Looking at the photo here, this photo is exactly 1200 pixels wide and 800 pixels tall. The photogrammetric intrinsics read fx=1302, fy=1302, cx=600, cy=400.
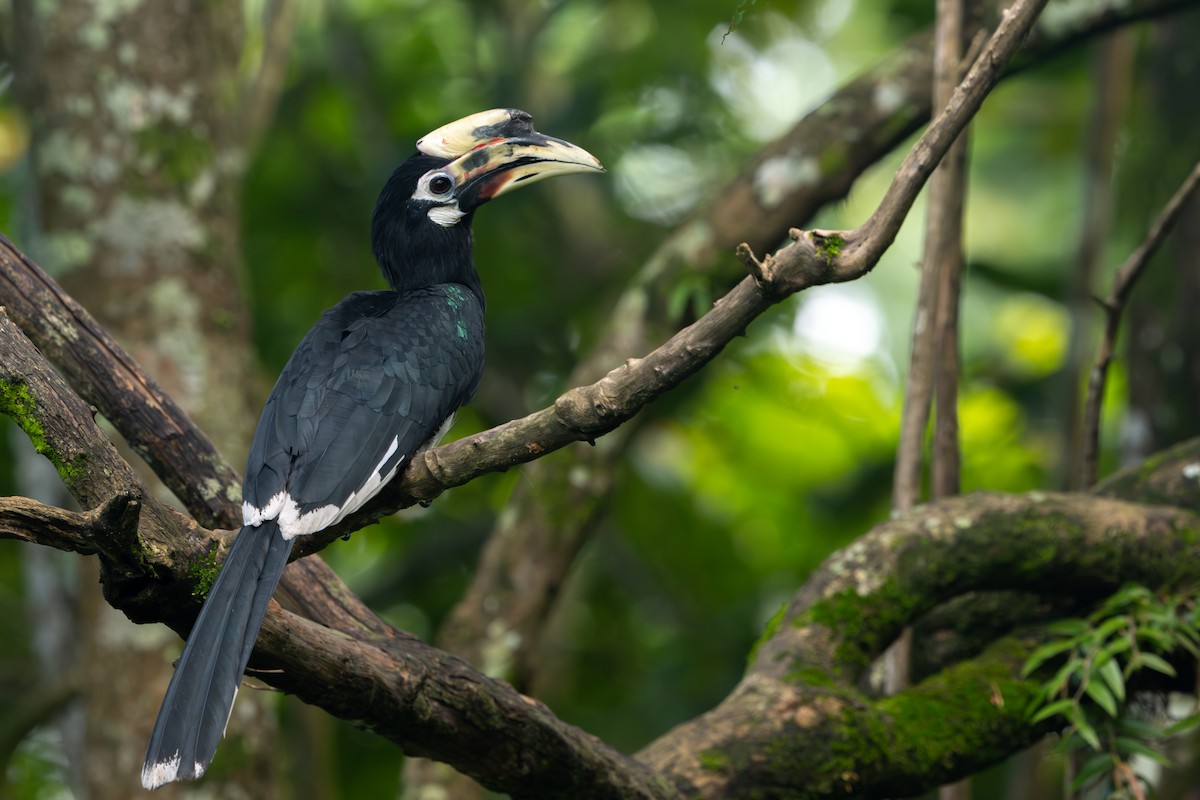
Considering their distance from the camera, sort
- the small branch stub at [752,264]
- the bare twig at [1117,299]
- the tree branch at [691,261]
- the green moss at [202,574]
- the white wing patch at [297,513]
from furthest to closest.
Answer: the tree branch at [691,261], the bare twig at [1117,299], the white wing patch at [297,513], the green moss at [202,574], the small branch stub at [752,264]

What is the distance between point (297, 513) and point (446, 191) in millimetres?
1446

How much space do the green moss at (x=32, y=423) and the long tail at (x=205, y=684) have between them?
0.31 meters

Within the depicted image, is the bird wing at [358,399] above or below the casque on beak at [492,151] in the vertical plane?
below

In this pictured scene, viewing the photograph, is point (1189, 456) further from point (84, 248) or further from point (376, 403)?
point (84, 248)

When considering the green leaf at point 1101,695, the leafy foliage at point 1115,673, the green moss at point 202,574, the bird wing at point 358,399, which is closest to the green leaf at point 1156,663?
the leafy foliage at point 1115,673

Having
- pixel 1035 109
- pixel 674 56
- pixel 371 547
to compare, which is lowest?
pixel 371 547

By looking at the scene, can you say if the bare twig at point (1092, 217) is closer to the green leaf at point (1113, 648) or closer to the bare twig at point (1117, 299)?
the bare twig at point (1117, 299)

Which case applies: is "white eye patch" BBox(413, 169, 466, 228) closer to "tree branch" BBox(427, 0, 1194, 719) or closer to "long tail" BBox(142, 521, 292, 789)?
"tree branch" BBox(427, 0, 1194, 719)

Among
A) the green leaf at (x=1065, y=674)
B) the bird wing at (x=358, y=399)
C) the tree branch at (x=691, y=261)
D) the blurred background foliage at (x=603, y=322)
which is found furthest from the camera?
the blurred background foliage at (x=603, y=322)

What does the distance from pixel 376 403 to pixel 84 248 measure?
5.79 feet

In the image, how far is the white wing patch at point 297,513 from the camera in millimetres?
2541

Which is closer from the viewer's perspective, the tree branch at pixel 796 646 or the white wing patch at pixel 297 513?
the tree branch at pixel 796 646

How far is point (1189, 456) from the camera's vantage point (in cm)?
373

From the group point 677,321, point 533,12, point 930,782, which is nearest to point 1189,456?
point 930,782
